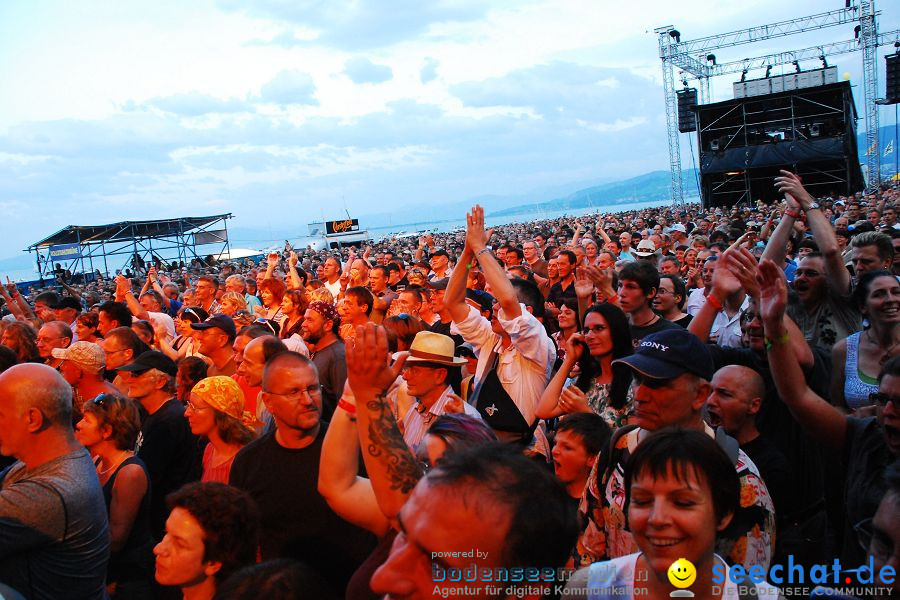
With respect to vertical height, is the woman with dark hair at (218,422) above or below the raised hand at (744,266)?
below

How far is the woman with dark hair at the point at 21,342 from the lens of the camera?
18.9 ft

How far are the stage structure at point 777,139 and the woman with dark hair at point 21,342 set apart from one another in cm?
2583

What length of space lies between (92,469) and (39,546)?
361 mm

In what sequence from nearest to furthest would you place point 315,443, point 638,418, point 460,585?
point 460,585
point 638,418
point 315,443

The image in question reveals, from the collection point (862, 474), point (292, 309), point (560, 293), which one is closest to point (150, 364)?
point (292, 309)

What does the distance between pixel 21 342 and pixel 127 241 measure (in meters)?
29.0

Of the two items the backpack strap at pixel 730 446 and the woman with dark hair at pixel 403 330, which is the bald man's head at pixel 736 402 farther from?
the woman with dark hair at pixel 403 330

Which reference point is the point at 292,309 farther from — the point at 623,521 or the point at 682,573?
the point at 682,573

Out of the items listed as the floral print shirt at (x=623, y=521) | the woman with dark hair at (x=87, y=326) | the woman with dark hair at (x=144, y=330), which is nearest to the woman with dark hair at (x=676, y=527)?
the floral print shirt at (x=623, y=521)

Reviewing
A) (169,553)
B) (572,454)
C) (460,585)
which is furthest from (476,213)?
(460,585)

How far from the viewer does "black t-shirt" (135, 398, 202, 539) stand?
3.75 meters

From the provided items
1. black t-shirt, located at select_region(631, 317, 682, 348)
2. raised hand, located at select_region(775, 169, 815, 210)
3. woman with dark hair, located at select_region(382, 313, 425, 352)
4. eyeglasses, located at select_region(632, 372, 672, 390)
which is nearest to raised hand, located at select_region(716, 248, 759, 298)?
eyeglasses, located at select_region(632, 372, 672, 390)

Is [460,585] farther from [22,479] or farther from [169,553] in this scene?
[22,479]

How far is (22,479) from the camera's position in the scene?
9.02 ft
